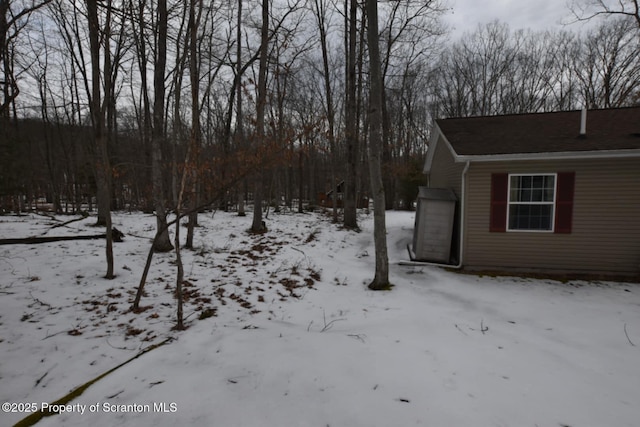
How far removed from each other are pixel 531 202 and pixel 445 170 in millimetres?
2852

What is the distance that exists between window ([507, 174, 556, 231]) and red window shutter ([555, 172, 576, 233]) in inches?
4.4

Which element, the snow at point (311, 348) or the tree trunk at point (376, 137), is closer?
the snow at point (311, 348)

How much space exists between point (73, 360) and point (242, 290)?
2.56 meters

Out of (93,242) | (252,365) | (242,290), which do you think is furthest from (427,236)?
(93,242)

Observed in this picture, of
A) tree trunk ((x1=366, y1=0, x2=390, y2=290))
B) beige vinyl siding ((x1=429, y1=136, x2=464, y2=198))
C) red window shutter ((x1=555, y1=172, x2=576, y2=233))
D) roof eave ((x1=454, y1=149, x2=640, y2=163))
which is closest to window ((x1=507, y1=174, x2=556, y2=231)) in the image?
red window shutter ((x1=555, y1=172, x2=576, y2=233))

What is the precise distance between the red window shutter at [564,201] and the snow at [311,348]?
138 cm

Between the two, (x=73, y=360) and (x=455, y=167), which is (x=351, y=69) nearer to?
(x=455, y=167)

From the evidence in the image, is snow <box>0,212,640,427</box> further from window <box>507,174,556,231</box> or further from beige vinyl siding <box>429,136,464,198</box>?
beige vinyl siding <box>429,136,464,198</box>

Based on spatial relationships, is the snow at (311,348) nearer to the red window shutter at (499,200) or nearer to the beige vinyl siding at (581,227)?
the beige vinyl siding at (581,227)

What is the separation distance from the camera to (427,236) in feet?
25.3

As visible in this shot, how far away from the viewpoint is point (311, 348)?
3250mm

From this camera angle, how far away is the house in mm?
6527

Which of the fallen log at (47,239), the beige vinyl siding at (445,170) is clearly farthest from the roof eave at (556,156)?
the fallen log at (47,239)

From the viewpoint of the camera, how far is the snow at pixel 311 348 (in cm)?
235
